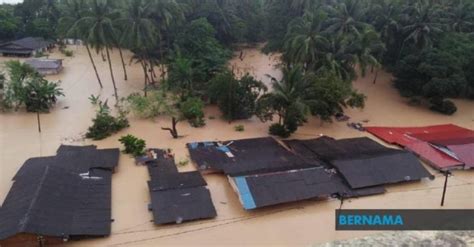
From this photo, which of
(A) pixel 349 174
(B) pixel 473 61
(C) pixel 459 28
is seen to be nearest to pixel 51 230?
(A) pixel 349 174

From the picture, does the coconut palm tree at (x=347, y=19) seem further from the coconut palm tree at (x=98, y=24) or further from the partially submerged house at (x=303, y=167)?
the coconut palm tree at (x=98, y=24)

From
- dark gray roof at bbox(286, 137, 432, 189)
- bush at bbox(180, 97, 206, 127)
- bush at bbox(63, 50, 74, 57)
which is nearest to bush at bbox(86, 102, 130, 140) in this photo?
bush at bbox(180, 97, 206, 127)

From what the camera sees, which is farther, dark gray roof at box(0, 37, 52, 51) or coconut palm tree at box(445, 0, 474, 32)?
dark gray roof at box(0, 37, 52, 51)

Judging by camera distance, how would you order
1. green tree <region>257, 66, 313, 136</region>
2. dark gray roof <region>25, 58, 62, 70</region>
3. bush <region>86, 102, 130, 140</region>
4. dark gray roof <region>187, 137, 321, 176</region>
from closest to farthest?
dark gray roof <region>187, 137, 321, 176</region>, green tree <region>257, 66, 313, 136</region>, bush <region>86, 102, 130, 140</region>, dark gray roof <region>25, 58, 62, 70</region>

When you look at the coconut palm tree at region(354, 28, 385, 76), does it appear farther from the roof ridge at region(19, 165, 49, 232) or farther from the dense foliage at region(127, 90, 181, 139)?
the roof ridge at region(19, 165, 49, 232)

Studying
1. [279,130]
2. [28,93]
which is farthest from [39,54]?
[279,130]

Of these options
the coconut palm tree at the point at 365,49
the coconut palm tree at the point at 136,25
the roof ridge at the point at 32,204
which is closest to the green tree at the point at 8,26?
the coconut palm tree at the point at 136,25
